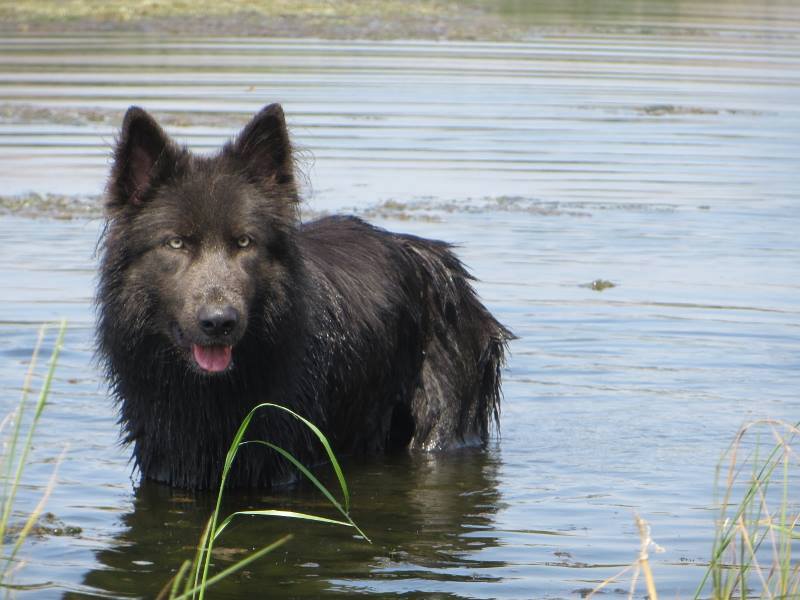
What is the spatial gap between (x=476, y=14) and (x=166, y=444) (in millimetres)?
34027

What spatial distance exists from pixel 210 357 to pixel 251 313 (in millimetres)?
285

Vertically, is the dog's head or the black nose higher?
the dog's head

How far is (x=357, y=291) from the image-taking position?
762 cm

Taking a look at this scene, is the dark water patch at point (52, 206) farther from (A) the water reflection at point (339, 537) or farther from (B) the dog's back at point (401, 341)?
(A) the water reflection at point (339, 537)

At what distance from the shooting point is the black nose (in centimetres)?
619

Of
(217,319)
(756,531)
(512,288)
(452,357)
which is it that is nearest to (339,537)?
(217,319)

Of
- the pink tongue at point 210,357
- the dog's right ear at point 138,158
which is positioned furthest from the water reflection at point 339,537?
the dog's right ear at point 138,158

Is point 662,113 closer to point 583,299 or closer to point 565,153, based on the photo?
point 565,153

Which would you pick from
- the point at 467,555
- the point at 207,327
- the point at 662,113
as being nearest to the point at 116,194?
the point at 207,327

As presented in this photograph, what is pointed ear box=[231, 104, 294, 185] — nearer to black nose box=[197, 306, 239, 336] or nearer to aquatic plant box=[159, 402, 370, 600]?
black nose box=[197, 306, 239, 336]

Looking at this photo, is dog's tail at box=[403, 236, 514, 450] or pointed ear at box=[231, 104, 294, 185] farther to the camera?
dog's tail at box=[403, 236, 514, 450]

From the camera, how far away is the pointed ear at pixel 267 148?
6.73 m

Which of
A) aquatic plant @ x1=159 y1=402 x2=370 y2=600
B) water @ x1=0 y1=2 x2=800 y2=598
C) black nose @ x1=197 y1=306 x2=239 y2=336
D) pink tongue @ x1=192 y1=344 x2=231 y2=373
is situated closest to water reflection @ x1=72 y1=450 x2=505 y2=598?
water @ x1=0 y1=2 x2=800 y2=598

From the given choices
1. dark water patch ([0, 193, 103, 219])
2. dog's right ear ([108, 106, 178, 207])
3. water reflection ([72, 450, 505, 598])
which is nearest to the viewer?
water reflection ([72, 450, 505, 598])
